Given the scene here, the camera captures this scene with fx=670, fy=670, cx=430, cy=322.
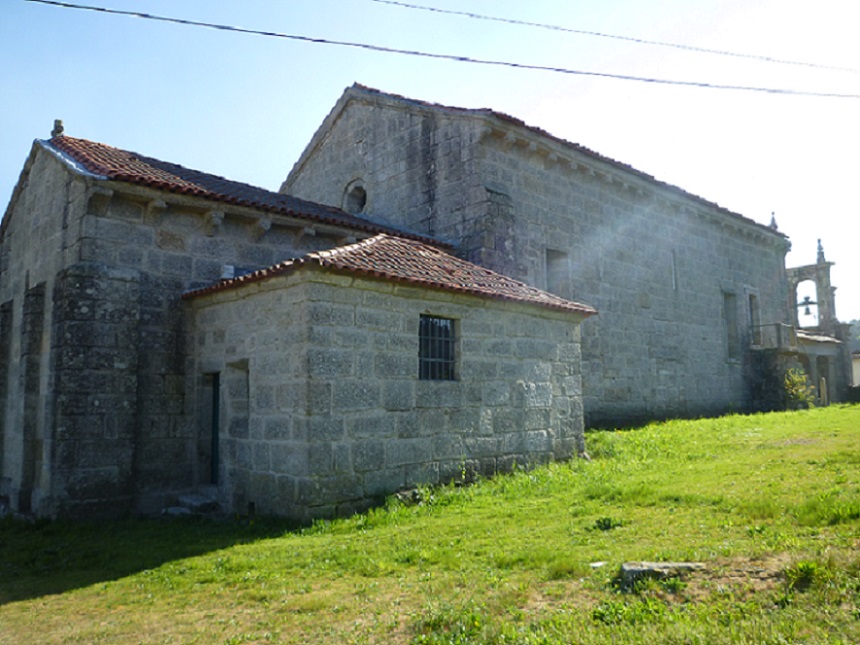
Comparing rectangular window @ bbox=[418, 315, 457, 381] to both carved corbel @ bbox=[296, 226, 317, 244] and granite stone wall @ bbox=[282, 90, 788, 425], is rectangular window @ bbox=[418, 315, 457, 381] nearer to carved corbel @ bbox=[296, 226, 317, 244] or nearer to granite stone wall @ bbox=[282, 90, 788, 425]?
carved corbel @ bbox=[296, 226, 317, 244]

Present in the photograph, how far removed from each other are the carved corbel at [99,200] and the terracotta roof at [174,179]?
187mm

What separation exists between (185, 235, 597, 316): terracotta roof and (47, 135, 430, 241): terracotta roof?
4.73 feet

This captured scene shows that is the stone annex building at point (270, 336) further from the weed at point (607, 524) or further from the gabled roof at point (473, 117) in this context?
the weed at point (607, 524)

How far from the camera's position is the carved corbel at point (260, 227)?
33.3ft

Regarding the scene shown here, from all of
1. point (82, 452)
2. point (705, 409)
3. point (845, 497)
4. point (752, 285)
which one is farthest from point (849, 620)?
point (752, 285)

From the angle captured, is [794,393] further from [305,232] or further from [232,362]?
[232,362]

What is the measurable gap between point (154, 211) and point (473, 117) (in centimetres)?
620

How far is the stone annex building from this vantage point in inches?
305

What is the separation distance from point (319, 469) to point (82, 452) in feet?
11.1

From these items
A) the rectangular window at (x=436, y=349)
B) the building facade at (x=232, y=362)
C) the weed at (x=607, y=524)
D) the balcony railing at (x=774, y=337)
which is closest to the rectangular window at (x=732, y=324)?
the balcony railing at (x=774, y=337)

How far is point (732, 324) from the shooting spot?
19969mm

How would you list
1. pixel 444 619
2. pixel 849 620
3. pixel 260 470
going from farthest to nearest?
pixel 260 470, pixel 444 619, pixel 849 620

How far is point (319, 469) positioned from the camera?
7.35 metres

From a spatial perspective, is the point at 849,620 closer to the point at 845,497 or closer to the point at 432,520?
the point at 845,497
